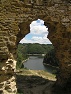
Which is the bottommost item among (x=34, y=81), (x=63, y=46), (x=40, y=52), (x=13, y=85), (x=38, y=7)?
(x=40, y=52)

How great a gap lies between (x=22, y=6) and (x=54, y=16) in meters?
1.81

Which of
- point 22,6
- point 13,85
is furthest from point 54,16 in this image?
point 13,85

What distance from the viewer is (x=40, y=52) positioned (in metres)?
93.0

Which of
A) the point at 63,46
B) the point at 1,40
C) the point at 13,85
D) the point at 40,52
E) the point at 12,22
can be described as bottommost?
the point at 40,52

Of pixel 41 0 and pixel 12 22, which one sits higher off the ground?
pixel 41 0

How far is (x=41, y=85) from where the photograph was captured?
1648cm

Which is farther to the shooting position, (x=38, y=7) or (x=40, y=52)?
(x=40, y=52)

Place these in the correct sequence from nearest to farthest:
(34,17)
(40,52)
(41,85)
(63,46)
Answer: (34,17), (63,46), (41,85), (40,52)

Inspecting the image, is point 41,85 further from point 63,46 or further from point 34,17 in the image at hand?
point 34,17

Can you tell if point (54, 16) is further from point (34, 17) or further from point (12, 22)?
point (12, 22)

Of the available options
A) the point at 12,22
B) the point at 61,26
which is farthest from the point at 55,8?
the point at 12,22

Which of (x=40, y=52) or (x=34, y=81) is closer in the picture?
(x=34, y=81)

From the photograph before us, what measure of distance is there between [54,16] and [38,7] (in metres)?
1.00

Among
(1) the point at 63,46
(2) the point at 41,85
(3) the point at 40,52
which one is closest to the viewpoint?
(1) the point at 63,46
